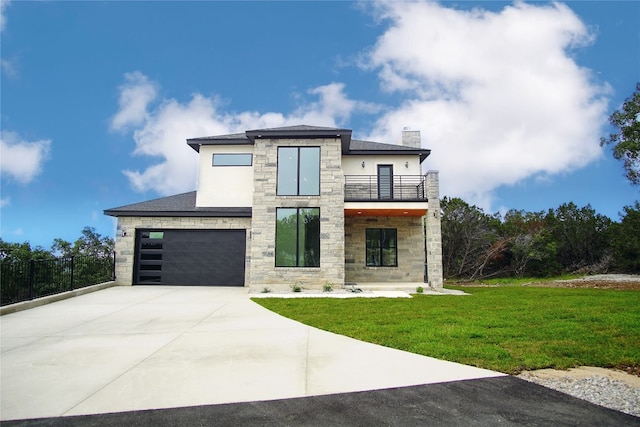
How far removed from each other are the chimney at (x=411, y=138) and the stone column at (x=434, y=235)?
3.47 metres

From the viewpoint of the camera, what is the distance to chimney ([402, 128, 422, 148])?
17.2 m

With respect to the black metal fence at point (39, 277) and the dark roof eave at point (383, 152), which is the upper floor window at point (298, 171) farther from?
the black metal fence at point (39, 277)

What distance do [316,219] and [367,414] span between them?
10.8 meters

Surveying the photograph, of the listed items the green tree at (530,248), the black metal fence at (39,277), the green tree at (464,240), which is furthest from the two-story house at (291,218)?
the green tree at (530,248)

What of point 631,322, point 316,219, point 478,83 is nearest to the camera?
point 631,322

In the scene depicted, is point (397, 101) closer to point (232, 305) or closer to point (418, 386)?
point (232, 305)

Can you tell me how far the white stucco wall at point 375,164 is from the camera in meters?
16.2

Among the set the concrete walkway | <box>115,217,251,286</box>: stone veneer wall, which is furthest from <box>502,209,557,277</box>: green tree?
the concrete walkway

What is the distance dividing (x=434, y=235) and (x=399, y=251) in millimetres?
2480

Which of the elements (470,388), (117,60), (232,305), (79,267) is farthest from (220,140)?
(470,388)

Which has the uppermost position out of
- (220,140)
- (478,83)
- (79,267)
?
(478,83)

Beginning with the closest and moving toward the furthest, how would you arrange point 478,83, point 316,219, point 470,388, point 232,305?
point 470,388 → point 232,305 → point 316,219 → point 478,83

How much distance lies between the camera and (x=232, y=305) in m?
10.0

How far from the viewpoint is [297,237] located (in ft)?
45.3
